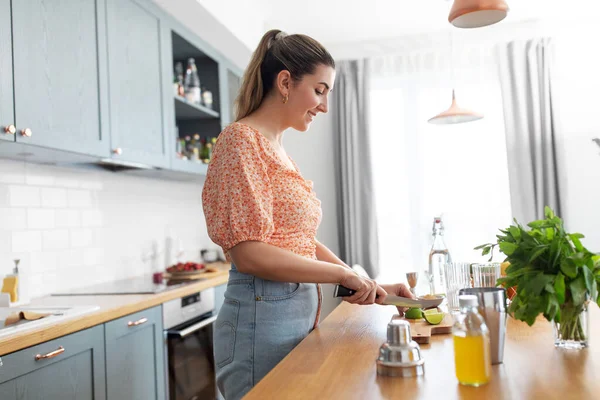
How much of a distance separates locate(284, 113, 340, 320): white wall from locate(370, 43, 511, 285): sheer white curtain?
0.39 m

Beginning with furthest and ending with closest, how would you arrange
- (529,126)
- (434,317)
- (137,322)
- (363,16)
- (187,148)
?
(529,126)
(363,16)
(187,148)
(137,322)
(434,317)

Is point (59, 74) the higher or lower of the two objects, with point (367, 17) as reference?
lower

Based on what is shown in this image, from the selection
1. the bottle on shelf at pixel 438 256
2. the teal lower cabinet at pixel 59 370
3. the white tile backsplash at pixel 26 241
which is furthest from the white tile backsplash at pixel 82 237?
the bottle on shelf at pixel 438 256

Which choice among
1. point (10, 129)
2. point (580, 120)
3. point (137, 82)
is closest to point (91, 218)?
point (137, 82)

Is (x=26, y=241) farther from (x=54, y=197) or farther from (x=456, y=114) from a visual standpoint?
(x=456, y=114)

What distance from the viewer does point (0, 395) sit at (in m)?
1.59

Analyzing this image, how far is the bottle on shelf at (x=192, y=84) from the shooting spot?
3566mm

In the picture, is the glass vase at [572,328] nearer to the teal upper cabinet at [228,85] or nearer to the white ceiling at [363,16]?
the teal upper cabinet at [228,85]

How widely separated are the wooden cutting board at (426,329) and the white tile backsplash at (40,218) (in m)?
1.76

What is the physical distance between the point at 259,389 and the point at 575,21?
4544mm

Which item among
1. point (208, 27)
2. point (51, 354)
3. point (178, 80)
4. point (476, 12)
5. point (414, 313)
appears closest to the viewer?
point (414, 313)

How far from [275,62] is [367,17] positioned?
3.15 metres

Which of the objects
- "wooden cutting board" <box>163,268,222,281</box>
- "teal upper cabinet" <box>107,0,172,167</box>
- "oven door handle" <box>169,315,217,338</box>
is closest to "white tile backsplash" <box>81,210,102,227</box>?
"teal upper cabinet" <box>107,0,172,167</box>

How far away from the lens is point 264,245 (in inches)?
51.1
